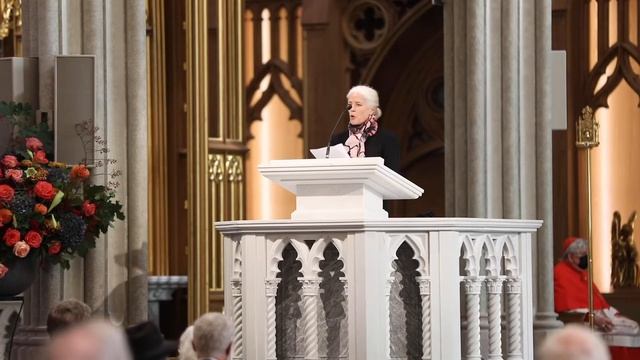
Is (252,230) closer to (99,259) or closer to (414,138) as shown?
(99,259)

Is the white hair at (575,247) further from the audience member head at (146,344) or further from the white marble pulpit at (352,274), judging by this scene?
the audience member head at (146,344)

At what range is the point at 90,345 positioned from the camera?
2875 mm

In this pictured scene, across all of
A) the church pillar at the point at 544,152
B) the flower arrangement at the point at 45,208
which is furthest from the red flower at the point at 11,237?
the church pillar at the point at 544,152

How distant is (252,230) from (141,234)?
186 centimetres

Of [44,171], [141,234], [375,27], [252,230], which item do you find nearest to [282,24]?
[375,27]

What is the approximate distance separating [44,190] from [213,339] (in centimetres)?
250

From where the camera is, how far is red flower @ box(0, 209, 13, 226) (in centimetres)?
629

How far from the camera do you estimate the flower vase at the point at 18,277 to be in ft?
21.1

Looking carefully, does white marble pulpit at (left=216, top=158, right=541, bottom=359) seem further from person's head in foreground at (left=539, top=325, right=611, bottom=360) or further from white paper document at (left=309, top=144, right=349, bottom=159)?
person's head in foreground at (left=539, top=325, right=611, bottom=360)

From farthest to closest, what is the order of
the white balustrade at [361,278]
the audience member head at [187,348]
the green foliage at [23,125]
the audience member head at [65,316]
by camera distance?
the green foliage at [23,125] → the white balustrade at [361,278] → the audience member head at [65,316] → the audience member head at [187,348]

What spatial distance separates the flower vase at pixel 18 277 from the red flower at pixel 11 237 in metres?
0.15

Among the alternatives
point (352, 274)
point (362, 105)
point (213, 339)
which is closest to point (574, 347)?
point (213, 339)

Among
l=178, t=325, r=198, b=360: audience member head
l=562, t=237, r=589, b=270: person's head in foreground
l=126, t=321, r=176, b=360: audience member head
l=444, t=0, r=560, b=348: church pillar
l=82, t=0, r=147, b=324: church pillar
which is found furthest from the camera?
l=562, t=237, r=589, b=270: person's head in foreground

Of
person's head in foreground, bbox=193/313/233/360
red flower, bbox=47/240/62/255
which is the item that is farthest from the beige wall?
person's head in foreground, bbox=193/313/233/360
